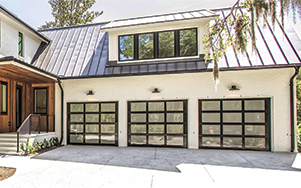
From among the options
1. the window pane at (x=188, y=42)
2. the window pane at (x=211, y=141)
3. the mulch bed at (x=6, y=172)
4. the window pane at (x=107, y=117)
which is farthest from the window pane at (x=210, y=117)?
the mulch bed at (x=6, y=172)

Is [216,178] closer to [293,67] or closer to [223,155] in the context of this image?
[223,155]

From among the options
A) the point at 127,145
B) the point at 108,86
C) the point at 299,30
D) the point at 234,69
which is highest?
the point at 299,30

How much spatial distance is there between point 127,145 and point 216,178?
15.6 ft

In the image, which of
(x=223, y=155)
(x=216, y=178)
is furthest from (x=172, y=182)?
(x=223, y=155)

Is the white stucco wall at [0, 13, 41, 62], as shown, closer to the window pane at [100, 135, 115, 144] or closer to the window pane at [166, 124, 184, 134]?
the window pane at [100, 135, 115, 144]

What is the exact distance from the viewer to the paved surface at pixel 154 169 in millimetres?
4344

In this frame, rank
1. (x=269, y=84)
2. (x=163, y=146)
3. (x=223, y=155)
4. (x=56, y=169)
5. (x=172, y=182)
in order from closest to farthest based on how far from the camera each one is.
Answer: (x=172, y=182) < (x=56, y=169) < (x=223, y=155) < (x=269, y=84) < (x=163, y=146)

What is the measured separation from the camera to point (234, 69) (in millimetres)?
7180

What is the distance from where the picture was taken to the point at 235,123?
7.77 m

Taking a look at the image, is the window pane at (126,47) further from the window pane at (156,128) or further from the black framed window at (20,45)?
the black framed window at (20,45)

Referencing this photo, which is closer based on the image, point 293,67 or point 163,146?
point 293,67

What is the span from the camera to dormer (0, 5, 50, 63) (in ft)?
27.5

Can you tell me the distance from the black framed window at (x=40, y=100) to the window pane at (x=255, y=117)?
10.0 metres

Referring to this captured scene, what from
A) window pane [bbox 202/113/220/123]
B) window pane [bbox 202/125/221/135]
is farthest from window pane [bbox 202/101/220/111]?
window pane [bbox 202/125/221/135]
